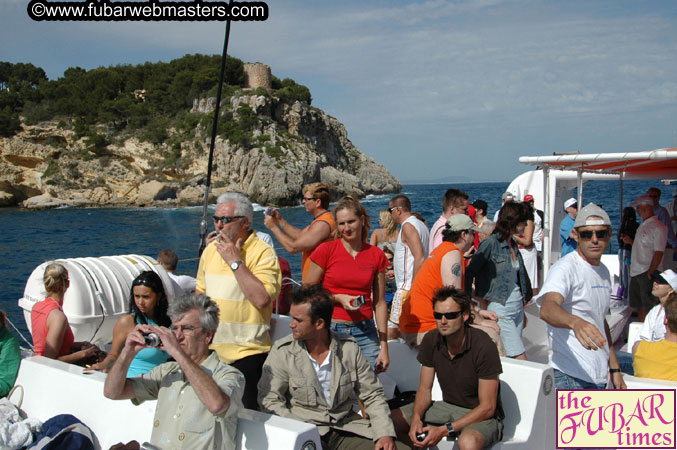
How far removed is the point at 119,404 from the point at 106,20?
10.9ft

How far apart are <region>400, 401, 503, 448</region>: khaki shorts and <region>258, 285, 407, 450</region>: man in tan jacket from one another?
305 millimetres

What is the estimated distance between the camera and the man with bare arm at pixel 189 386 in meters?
2.35

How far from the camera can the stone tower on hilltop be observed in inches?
3145

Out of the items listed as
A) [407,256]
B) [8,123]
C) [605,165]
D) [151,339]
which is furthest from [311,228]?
[8,123]

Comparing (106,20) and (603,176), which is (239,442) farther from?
(603,176)

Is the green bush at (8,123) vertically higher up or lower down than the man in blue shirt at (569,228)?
higher up

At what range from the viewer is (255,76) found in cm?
8019

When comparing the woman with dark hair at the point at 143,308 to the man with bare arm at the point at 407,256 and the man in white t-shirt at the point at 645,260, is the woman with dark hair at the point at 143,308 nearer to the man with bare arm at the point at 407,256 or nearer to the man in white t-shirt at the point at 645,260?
the man with bare arm at the point at 407,256

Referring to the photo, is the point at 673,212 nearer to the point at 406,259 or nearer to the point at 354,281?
the point at 406,259

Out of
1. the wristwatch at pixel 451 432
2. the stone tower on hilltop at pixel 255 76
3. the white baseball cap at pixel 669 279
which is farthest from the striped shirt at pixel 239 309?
the stone tower on hilltop at pixel 255 76

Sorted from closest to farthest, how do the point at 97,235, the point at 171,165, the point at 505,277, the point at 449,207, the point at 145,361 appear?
the point at 145,361, the point at 505,277, the point at 449,207, the point at 97,235, the point at 171,165

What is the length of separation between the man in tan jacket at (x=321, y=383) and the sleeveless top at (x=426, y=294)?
822mm

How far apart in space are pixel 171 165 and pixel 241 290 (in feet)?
213

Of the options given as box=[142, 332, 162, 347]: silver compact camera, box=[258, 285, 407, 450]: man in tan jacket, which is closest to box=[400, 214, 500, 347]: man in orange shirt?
box=[258, 285, 407, 450]: man in tan jacket
